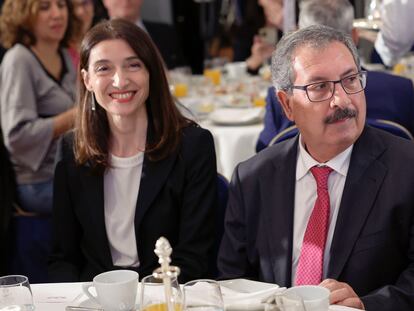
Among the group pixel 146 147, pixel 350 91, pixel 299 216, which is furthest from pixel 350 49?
pixel 146 147

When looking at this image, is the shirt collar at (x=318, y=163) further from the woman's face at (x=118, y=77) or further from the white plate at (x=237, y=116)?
the white plate at (x=237, y=116)

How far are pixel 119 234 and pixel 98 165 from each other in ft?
0.84

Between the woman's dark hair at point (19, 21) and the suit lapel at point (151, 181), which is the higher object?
the woman's dark hair at point (19, 21)

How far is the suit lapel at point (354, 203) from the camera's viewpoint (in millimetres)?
2123

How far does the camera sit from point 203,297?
60.5 inches

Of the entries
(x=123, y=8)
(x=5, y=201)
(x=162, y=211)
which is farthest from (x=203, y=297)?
(x=123, y=8)

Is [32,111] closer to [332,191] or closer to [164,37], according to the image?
[332,191]

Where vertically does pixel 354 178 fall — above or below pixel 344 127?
below

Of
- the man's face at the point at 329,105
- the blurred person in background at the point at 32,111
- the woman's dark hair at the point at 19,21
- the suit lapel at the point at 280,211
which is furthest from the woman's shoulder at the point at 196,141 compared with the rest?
the woman's dark hair at the point at 19,21

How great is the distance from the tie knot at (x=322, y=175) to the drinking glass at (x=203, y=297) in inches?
29.8

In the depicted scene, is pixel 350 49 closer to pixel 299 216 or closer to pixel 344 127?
pixel 344 127

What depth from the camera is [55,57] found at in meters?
4.12

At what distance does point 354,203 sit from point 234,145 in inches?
76.4

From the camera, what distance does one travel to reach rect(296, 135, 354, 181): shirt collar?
221 centimetres
